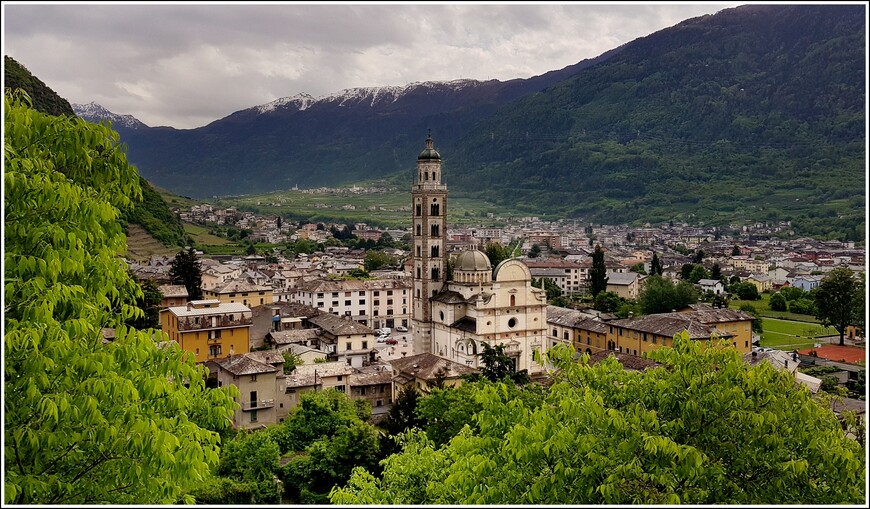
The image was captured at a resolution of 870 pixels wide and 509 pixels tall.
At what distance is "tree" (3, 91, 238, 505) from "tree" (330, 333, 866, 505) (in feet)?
9.37

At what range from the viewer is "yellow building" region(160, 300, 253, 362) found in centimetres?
3012

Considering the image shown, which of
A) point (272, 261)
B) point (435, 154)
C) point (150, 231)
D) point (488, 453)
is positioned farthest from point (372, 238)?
point (488, 453)

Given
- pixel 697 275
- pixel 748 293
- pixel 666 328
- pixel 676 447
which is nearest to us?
pixel 676 447

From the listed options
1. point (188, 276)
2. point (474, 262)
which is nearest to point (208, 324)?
point (474, 262)

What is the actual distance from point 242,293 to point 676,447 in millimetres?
45399

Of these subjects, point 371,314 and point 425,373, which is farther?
point 371,314

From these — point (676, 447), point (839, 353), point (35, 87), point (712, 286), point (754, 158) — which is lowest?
point (839, 353)

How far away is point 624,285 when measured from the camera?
67.6 m

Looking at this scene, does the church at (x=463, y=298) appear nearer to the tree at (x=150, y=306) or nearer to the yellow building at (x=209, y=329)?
the yellow building at (x=209, y=329)

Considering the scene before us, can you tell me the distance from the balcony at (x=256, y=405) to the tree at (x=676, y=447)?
1848cm

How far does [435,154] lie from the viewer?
44438mm

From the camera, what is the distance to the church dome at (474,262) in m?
38.7

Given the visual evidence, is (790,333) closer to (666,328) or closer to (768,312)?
(768,312)

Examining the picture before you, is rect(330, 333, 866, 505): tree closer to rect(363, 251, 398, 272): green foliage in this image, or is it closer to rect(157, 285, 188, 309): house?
rect(157, 285, 188, 309): house
